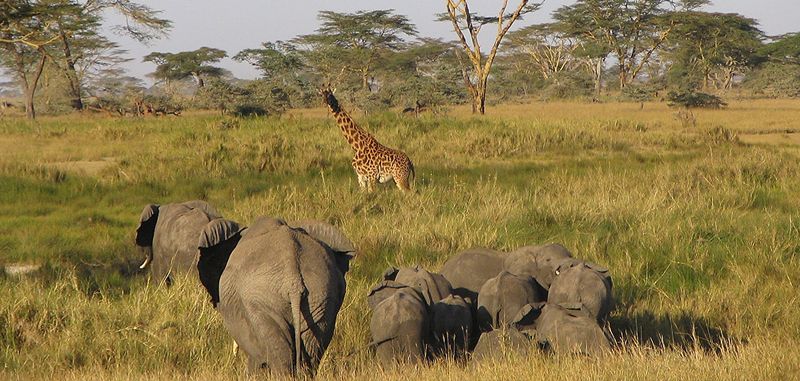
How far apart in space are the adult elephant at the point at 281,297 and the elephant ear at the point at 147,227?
253 centimetres

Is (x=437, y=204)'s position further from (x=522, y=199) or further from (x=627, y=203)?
(x=627, y=203)

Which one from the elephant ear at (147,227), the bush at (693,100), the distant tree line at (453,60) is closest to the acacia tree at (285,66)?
the distant tree line at (453,60)

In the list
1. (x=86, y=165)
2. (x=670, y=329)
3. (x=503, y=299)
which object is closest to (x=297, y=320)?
(x=503, y=299)

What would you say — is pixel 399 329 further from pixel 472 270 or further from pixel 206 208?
pixel 206 208

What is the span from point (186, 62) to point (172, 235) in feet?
118

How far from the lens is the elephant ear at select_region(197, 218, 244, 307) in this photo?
3.70 m

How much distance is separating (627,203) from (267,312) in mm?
5910

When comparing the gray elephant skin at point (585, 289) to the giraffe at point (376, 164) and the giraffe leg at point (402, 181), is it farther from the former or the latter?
the giraffe leg at point (402, 181)

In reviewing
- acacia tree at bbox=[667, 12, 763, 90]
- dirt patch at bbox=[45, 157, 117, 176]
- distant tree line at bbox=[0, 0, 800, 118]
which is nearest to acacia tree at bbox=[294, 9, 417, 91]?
distant tree line at bbox=[0, 0, 800, 118]

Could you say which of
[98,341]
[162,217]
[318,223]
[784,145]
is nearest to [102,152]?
[162,217]

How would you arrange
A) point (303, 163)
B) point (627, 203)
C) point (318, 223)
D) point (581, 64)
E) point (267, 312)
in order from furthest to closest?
point (581, 64)
point (303, 163)
point (627, 203)
point (318, 223)
point (267, 312)

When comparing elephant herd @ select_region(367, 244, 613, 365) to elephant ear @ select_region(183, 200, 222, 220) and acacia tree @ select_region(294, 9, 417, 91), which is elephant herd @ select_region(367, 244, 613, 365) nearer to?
elephant ear @ select_region(183, 200, 222, 220)

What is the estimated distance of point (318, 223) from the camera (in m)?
3.75

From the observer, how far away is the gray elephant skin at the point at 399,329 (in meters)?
3.96
